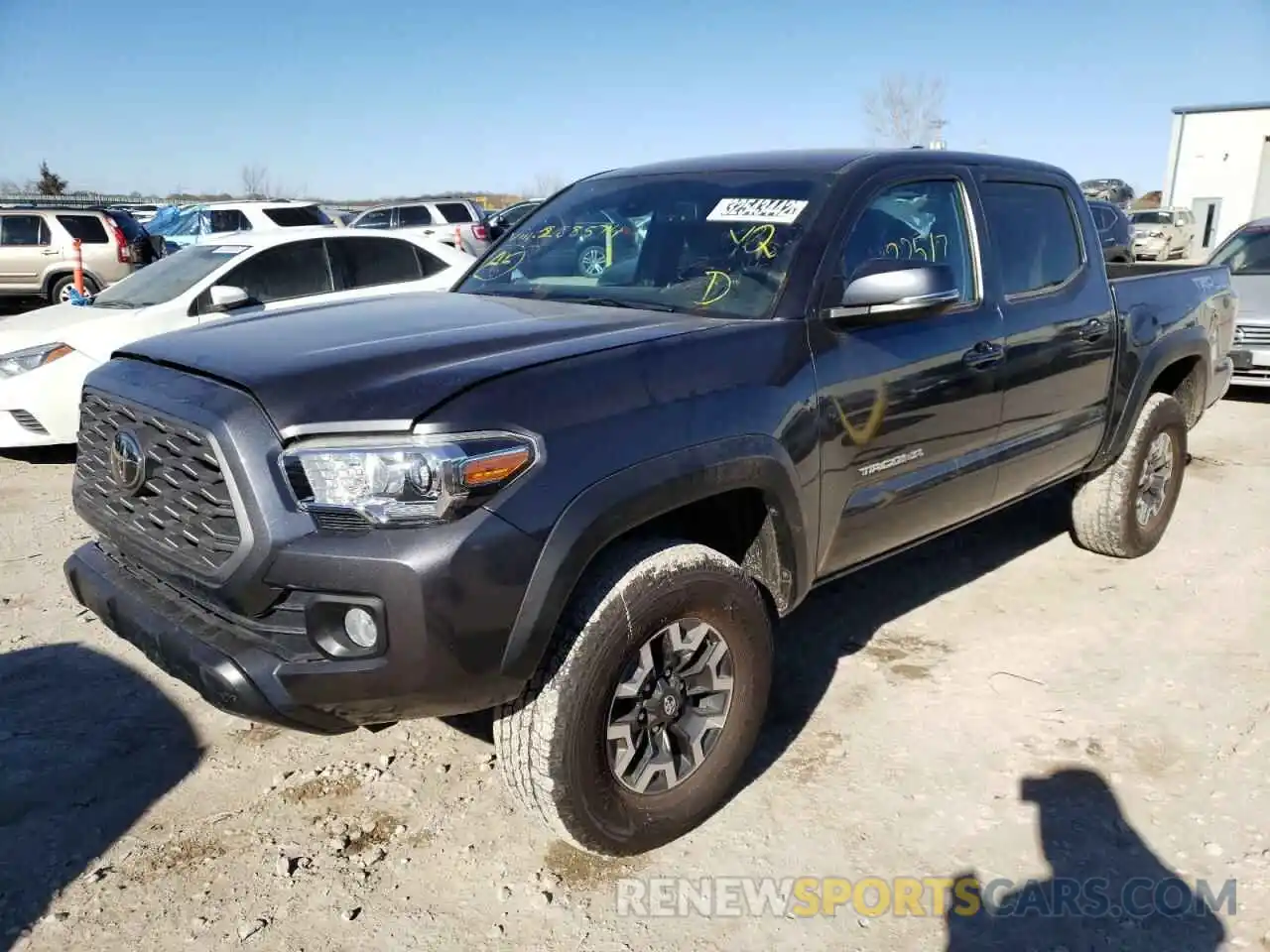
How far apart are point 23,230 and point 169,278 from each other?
10.2 metres

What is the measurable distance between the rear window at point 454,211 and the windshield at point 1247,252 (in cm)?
1566

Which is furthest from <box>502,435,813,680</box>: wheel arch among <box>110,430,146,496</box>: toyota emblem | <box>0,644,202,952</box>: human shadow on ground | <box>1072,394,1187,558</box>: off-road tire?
<box>1072,394,1187,558</box>: off-road tire

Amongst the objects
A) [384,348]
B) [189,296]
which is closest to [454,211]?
[189,296]

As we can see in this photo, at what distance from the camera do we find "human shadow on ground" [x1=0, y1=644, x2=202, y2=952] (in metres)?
2.61

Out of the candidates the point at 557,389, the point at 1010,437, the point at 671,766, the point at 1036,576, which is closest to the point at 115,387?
the point at 557,389

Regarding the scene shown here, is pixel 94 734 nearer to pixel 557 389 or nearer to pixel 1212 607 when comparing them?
pixel 557 389

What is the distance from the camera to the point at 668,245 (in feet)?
10.8

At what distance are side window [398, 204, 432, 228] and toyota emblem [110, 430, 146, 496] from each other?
19.6m

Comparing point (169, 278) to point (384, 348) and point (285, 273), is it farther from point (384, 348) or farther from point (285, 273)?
point (384, 348)

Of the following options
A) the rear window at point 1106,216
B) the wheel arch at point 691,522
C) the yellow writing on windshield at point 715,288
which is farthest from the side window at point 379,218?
the wheel arch at point 691,522

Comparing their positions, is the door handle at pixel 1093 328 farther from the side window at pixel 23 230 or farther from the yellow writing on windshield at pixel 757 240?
the side window at pixel 23 230

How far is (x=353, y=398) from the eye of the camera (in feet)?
7.13

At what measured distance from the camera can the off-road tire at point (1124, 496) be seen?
4699 mm

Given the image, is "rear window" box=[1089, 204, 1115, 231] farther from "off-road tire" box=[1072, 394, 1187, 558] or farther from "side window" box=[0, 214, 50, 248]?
"side window" box=[0, 214, 50, 248]
